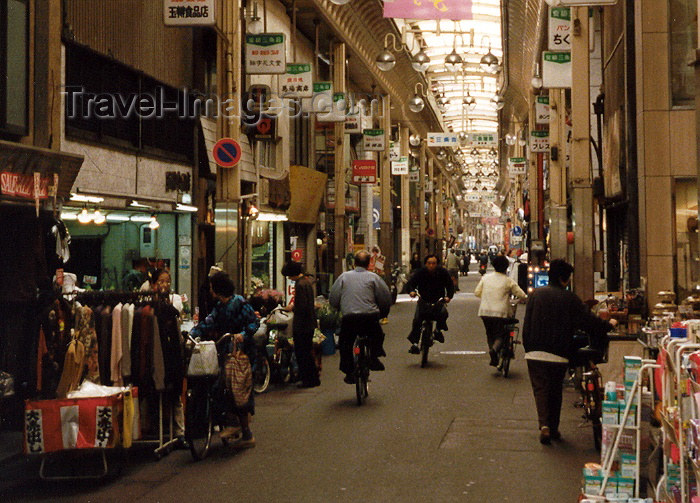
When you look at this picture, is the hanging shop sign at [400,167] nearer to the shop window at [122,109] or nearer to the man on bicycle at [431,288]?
the shop window at [122,109]

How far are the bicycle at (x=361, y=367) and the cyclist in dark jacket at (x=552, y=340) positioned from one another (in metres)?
2.77

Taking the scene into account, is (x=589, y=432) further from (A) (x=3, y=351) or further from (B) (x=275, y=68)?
(B) (x=275, y=68)

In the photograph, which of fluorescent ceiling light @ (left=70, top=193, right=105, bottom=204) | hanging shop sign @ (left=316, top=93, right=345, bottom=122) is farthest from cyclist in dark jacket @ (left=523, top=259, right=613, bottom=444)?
hanging shop sign @ (left=316, top=93, right=345, bottom=122)

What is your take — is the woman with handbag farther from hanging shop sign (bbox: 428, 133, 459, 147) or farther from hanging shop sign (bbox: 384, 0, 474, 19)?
hanging shop sign (bbox: 428, 133, 459, 147)

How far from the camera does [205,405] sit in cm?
845

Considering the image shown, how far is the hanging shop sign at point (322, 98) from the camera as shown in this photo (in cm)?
2345

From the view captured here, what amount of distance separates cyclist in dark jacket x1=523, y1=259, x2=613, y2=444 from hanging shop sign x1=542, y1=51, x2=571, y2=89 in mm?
12223

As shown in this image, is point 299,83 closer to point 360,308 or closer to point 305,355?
point 305,355

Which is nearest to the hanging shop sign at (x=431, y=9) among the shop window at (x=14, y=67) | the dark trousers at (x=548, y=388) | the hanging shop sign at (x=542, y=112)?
the shop window at (x=14, y=67)

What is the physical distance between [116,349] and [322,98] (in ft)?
53.3

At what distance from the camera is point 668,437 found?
5.16 meters

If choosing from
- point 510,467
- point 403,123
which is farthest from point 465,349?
point 403,123

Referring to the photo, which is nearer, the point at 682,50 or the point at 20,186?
the point at 20,186

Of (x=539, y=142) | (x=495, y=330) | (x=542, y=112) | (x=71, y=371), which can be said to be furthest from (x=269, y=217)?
(x=71, y=371)
